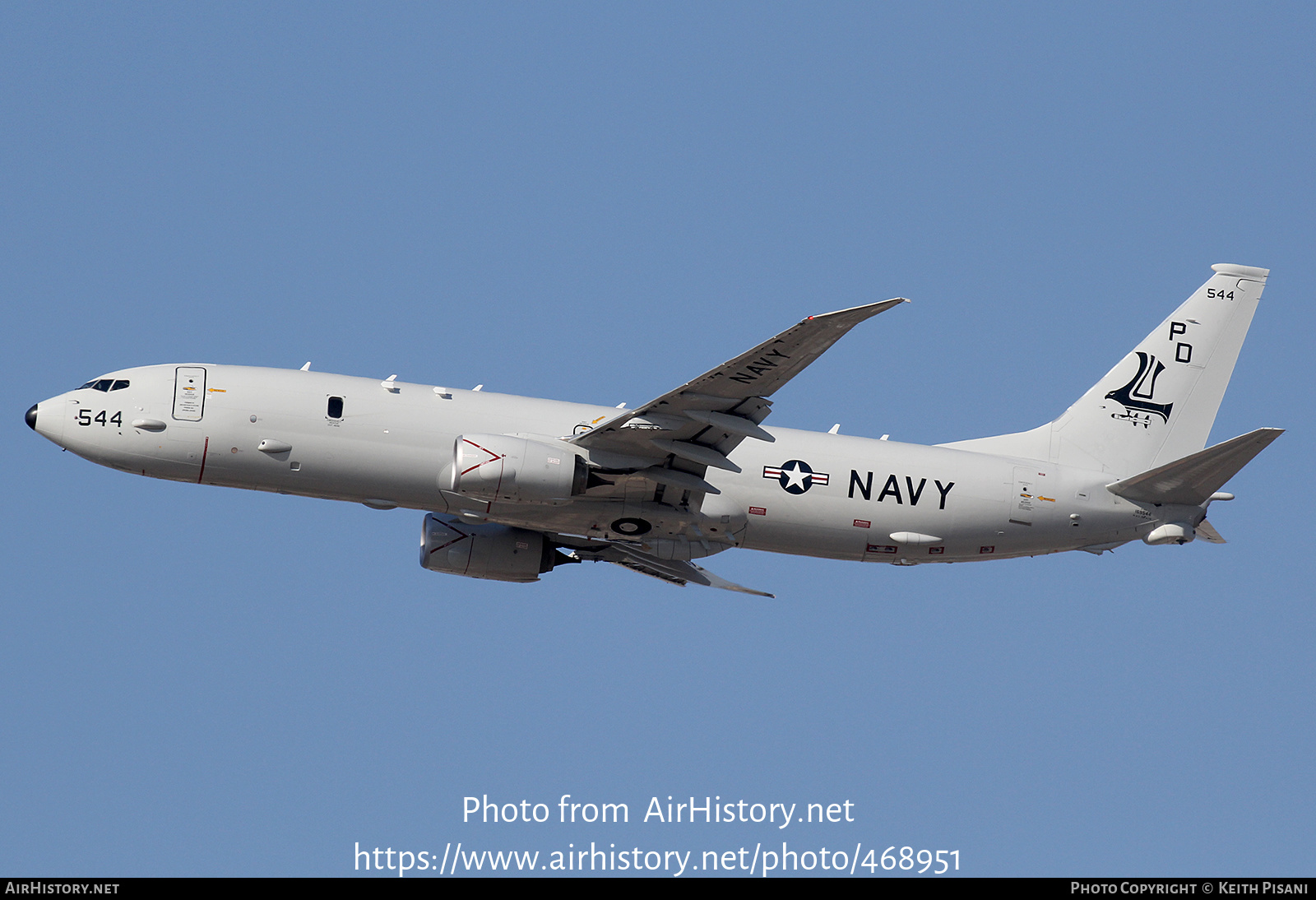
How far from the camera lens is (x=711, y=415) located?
39.6 m

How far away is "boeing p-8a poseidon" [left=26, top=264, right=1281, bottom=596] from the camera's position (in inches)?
1603

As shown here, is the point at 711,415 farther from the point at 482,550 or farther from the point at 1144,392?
the point at 1144,392

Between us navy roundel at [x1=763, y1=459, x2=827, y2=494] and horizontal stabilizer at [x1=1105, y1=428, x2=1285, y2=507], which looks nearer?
horizontal stabilizer at [x1=1105, y1=428, x2=1285, y2=507]

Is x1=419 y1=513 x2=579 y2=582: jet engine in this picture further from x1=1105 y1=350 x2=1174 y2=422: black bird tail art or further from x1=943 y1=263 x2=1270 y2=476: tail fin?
x1=1105 y1=350 x2=1174 y2=422: black bird tail art

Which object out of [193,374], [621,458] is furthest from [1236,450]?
[193,374]

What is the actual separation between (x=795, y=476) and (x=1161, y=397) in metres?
13.5

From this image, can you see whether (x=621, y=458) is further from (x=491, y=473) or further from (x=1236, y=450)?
(x=1236, y=450)

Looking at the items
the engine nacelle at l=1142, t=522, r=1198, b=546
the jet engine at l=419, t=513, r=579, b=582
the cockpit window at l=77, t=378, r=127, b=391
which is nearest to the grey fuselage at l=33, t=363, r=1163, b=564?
the cockpit window at l=77, t=378, r=127, b=391

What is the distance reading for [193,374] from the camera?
4203 cm

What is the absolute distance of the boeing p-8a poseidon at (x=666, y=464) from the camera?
4072 centimetres

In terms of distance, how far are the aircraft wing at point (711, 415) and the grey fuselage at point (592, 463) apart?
0.96 m

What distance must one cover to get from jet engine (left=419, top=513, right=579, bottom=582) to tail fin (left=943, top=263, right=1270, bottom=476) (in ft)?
46.2

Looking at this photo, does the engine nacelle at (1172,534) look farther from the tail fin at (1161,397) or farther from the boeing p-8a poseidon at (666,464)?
the tail fin at (1161,397)
